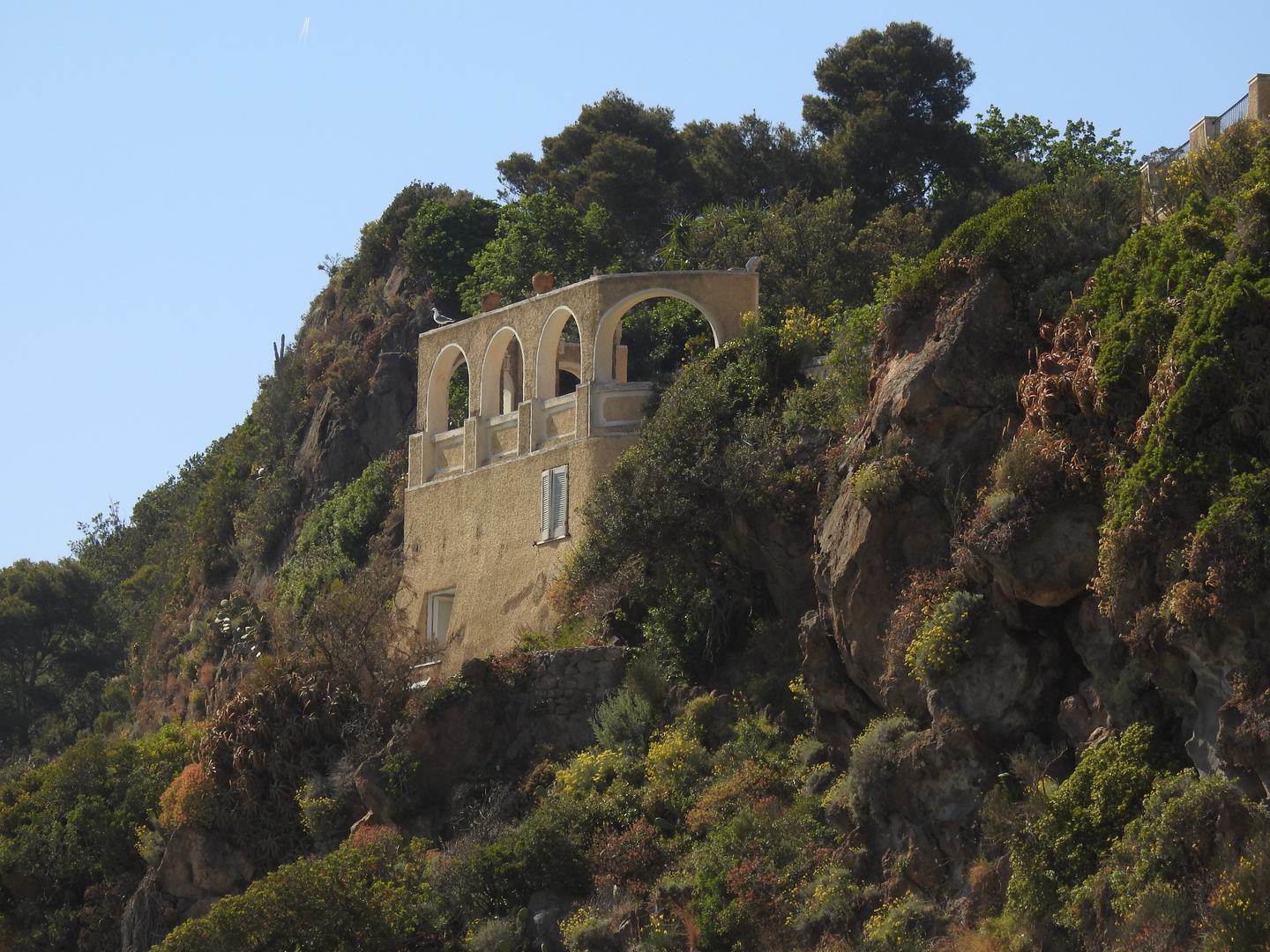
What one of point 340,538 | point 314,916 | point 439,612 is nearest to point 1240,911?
point 314,916

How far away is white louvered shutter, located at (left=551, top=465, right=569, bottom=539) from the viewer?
33875 mm

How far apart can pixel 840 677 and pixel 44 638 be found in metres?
39.9

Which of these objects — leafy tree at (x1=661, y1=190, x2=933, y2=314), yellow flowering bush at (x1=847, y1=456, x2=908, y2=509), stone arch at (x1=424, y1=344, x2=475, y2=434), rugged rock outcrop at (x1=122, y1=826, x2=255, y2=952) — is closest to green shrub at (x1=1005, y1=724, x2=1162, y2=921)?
yellow flowering bush at (x1=847, y1=456, x2=908, y2=509)

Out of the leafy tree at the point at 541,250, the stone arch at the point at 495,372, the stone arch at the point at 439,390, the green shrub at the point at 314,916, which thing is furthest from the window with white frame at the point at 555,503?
the leafy tree at the point at 541,250

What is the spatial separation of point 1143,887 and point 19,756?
40548 millimetres

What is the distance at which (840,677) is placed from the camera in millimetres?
26188

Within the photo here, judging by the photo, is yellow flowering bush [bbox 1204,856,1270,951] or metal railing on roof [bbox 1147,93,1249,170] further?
metal railing on roof [bbox 1147,93,1249,170]

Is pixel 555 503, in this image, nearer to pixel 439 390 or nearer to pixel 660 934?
pixel 439 390

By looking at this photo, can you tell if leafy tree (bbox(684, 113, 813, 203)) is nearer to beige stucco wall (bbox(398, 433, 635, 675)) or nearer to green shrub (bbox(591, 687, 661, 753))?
beige stucco wall (bbox(398, 433, 635, 675))

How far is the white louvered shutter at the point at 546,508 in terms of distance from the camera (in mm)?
34156

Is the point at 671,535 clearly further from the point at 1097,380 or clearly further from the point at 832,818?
the point at 1097,380

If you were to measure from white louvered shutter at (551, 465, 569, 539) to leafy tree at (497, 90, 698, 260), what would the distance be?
55.8 feet

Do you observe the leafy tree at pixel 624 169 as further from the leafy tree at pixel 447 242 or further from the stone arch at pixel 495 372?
the stone arch at pixel 495 372

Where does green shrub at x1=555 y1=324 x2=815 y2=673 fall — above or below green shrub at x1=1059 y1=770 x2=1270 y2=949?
above
